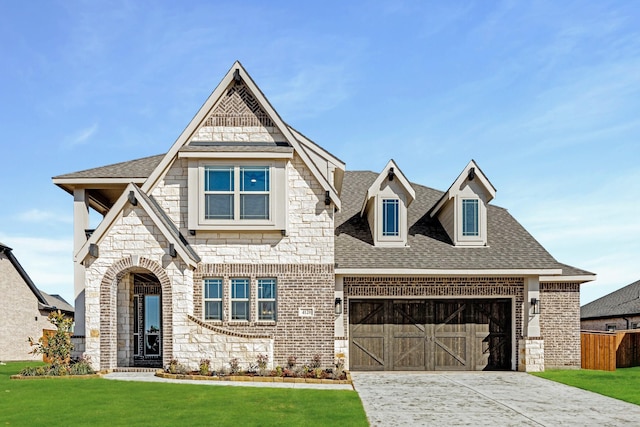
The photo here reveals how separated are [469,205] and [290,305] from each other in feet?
24.3

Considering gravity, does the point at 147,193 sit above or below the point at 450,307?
above

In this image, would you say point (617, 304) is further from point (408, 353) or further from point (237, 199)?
point (237, 199)

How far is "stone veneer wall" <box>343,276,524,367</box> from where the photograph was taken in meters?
21.3

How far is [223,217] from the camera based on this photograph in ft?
65.7

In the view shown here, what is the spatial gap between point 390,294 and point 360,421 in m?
10.0

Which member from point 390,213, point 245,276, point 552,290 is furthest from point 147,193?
point 552,290

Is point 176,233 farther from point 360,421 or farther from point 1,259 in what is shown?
point 1,259

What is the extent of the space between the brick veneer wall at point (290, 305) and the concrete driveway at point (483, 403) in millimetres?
1909

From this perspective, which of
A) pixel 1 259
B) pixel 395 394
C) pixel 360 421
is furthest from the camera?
pixel 1 259

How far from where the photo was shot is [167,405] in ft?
43.1

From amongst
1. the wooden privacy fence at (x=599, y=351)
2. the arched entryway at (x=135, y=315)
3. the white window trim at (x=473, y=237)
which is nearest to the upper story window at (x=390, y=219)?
the white window trim at (x=473, y=237)

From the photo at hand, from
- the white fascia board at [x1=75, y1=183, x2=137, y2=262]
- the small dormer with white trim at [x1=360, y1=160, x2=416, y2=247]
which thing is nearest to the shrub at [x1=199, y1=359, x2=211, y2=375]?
the white fascia board at [x1=75, y1=183, x2=137, y2=262]

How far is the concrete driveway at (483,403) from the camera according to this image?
12047 millimetres

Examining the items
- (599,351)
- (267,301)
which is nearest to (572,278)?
(599,351)
